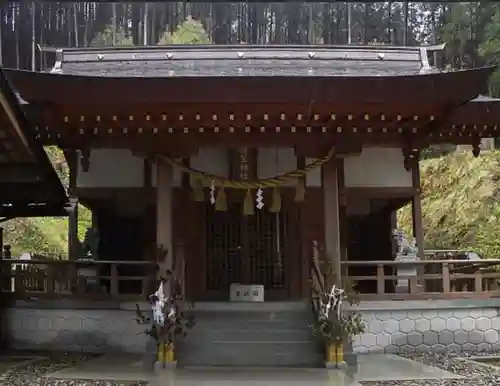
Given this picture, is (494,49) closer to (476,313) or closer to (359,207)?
(359,207)

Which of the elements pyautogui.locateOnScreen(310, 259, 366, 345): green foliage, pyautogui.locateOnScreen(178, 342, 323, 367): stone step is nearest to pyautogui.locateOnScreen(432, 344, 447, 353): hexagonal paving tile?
pyautogui.locateOnScreen(310, 259, 366, 345): green foliage

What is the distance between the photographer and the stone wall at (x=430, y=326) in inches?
379

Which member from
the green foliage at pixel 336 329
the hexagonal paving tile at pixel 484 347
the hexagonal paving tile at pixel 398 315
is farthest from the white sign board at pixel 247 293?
the hexagonal paving tile at pixel 484 347

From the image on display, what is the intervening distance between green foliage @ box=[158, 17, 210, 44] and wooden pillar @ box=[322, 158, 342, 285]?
78.8 ft

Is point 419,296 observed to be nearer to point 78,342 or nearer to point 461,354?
point 461,354

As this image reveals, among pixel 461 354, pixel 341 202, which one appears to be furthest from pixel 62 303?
pixel 461 354

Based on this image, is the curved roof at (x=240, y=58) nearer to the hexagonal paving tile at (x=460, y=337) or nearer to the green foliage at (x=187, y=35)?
the hexagonal paving tile at (x=460, y=337)

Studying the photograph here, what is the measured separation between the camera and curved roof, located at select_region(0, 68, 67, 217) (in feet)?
26.3

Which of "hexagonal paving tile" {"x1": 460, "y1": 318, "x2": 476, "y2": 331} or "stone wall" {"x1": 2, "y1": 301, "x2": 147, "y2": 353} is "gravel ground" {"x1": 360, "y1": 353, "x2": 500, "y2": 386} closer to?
"hexagonal paving tile" {"x1": 460, "y1": 318, "x2": 476, "y2": 331}

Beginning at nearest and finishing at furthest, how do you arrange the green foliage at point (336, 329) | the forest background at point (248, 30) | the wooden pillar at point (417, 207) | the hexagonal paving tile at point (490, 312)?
the green foliage at point (336, 329) → the hexagonal paving tile at point (490, 312) → the wooden pillar at point (417, 207) → the forest background at point (248, 30)

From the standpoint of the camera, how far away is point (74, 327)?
989cm

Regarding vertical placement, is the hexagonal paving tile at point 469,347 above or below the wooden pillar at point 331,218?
below

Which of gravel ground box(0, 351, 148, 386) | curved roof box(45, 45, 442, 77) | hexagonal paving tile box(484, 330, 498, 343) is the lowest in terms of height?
gravel ground box(0, 351, 148, 386)

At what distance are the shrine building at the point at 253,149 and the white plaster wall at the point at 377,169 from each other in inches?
1.0
